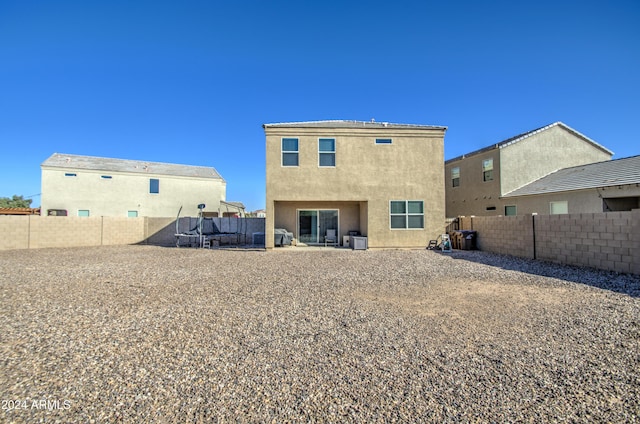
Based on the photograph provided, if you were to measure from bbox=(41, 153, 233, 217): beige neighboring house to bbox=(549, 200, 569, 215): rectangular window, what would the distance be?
25.5 m

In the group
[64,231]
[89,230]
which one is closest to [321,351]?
[89,230]

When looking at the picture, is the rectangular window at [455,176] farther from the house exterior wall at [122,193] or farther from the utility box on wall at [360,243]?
the house exterior wall at [122,193]

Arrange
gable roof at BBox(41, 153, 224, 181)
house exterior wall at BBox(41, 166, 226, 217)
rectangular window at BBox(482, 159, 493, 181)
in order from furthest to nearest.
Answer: gable roof at BBox(41, 153, 224, 181)
house exterior wall at BBox(41, 166, 226, 217)
rectangular window at BBox(482, 159, 493, 181)

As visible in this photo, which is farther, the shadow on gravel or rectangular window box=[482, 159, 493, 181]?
rectangular window box=[482, 159, 493, 181]

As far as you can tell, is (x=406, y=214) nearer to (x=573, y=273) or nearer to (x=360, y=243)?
(x=360, y=243)

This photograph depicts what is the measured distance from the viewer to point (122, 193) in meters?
23.8

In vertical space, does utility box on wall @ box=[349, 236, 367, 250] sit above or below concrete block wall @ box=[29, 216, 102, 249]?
below

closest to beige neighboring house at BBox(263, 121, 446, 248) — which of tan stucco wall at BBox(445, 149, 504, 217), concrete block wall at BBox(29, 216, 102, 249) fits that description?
tan stucco wall at BBox(445, 149, 504, 217)

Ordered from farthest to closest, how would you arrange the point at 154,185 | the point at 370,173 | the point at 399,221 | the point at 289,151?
the point at 154,185 → the point at 399,221 → the point at 370,173 → the point at 289,151

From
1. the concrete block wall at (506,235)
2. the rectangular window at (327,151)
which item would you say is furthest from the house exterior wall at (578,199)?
the rectangular window at (327,151)

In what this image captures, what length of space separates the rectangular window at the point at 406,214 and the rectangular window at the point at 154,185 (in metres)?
21.3

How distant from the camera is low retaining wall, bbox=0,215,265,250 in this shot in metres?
13.5

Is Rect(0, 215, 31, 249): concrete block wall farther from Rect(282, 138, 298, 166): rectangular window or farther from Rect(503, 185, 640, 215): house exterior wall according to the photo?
Rect(503, 185, 640, 215): house exterior wall

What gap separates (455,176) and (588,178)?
25.7ft
